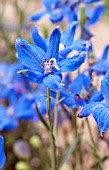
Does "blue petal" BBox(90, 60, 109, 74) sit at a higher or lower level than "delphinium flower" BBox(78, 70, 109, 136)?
higher

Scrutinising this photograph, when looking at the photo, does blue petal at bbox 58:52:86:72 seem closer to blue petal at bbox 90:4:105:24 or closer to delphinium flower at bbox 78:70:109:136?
delphinium flower at bbox 78:70:109:136

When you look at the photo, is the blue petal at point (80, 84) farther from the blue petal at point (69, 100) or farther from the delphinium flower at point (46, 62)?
the delphinium flower at point (46, 62)

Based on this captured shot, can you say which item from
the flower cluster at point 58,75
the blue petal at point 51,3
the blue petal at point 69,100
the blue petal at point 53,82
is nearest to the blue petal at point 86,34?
the flower cluster at point 58,75

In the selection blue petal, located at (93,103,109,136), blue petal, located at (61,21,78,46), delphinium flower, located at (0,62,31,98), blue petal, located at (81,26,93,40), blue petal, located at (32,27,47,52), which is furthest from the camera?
delphinium flower, located at (0,62,31,98)

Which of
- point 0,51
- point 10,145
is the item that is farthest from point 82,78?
point 0,51

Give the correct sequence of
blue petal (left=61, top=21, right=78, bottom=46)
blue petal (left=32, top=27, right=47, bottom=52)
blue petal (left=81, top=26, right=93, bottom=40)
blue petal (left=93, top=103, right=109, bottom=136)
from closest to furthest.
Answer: blue petal (left=93, top=103, right=109, bottom=136)
blue petal (left=32, top=27, right=47, bottom=52)
blue petal (left=61, top=21, right=78, bottom=46)
blue petal (left=81, top=26, right=93, bottom=40)

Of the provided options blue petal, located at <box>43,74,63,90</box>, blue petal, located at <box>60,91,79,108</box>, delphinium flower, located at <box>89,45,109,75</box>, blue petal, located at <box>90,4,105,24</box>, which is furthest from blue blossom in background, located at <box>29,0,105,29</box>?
blue petal, located at <box>43,74,63,90</box>

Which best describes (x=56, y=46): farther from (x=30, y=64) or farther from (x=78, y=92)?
(x=78, y=92)
